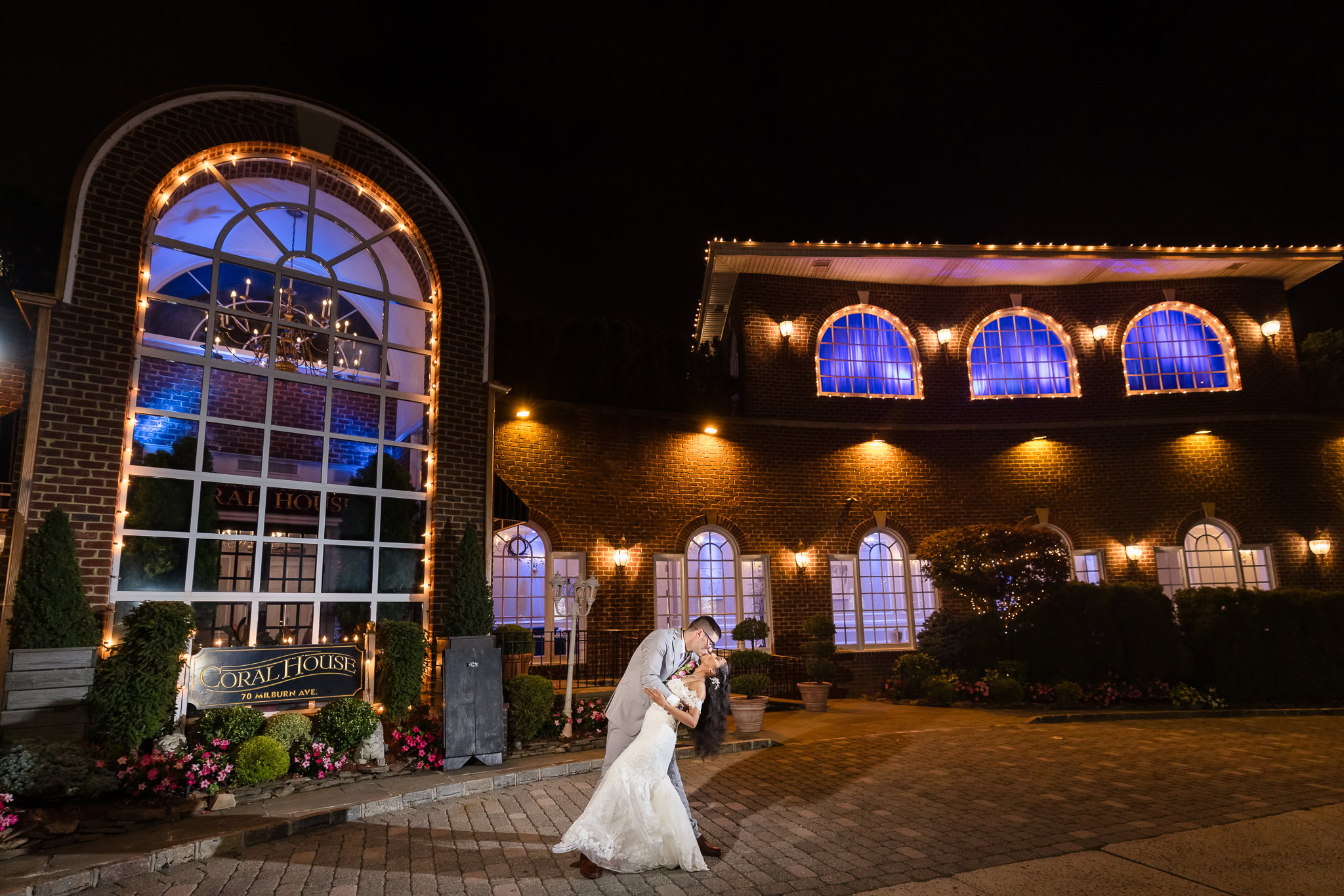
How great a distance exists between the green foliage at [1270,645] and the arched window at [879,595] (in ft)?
15.4

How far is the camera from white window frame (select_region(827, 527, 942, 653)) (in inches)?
625

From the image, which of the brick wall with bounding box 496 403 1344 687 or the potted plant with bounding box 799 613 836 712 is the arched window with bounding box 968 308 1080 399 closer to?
the brick wall with bounding box 496 403 1344 687

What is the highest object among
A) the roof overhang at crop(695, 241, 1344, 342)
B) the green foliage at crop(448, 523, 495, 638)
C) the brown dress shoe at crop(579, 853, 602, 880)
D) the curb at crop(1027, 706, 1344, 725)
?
the roof overhang at crop(695, 241, 1344, 342)

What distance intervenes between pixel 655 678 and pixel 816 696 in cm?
892

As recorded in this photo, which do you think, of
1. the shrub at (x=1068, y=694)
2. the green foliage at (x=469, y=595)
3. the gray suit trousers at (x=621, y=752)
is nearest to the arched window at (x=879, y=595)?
the shrub at (x=1068, y=694)

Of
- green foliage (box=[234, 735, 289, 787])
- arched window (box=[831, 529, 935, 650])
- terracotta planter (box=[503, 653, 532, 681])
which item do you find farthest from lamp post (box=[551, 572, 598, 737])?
arched window (box=[831, 529, 935, 650])

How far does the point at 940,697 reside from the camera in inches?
535

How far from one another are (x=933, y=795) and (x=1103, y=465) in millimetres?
12530

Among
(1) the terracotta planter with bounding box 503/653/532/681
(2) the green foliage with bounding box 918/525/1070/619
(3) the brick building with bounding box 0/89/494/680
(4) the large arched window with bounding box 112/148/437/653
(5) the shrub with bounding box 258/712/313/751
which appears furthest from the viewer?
(2) the green foliage with bounding box 918/525/1070/619

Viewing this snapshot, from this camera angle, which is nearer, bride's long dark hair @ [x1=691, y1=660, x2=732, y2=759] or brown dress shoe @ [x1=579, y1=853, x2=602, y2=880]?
brown dress shoe @ [x1=579, y1=853, x2=602, y2=880]

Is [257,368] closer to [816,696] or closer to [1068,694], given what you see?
[816,696]

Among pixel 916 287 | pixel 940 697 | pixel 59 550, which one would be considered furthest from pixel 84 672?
pixel 916 287

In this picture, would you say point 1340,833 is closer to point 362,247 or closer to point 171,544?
point 171,544

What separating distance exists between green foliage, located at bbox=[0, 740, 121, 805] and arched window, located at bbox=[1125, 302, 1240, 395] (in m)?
18.8
